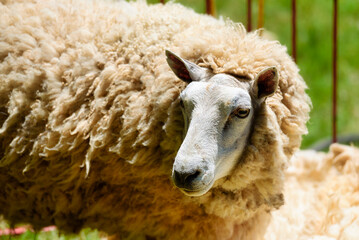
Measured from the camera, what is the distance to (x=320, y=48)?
505 cm

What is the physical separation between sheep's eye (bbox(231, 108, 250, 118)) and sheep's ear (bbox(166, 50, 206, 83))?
23 cm

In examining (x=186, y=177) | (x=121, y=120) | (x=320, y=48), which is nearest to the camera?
(x=186, y=177)

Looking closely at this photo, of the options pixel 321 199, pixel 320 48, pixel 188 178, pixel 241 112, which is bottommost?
pixel 321 199

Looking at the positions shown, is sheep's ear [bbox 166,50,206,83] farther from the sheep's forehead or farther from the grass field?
the grass field

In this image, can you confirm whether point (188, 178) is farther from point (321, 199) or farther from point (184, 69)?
point (321, 199)

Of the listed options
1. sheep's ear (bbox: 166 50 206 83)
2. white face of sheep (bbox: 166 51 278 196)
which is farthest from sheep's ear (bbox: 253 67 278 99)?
sheep's ear (bbox: 166 50 206 83)

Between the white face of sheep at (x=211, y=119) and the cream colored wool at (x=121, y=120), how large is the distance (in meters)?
0.07

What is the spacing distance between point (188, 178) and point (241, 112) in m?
0.35

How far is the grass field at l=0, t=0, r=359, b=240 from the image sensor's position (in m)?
4.69

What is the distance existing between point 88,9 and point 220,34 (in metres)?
0.75

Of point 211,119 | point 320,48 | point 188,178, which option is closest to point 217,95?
point 211,119

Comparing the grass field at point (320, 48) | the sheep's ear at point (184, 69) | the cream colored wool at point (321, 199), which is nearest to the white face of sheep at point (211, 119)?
the sheep's ear at point (184, 69)

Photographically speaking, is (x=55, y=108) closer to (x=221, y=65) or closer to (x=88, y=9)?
(x=88, y=9)

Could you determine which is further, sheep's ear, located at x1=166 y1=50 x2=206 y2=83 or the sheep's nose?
sheep's ear, located at x1=166 y1=50 x2=206 y2=83
